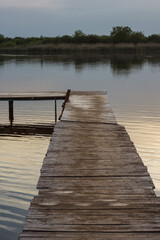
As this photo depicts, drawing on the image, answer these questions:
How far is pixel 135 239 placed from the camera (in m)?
4.29

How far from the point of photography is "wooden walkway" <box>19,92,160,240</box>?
4.51 meters

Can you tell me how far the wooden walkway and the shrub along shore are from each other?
2526 inches

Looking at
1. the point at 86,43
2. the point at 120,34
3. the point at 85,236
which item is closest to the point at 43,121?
the point at 85,236

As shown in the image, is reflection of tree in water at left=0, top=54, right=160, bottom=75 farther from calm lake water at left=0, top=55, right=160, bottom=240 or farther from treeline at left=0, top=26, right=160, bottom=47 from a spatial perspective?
calm lake water at left=0, top=55, right=160, bottom=240

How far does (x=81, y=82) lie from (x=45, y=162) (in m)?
28.3

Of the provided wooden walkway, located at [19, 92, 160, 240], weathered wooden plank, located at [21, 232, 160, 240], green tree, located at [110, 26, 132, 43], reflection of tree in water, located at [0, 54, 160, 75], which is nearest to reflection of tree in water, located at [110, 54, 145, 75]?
reflection of tree in water, located at [0, 54, 160, 75]

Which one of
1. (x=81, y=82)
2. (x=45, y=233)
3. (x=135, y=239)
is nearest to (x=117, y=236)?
(x=135, y=239)

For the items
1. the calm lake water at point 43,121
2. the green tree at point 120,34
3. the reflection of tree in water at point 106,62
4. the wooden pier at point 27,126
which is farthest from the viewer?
the green tree at point 120,34

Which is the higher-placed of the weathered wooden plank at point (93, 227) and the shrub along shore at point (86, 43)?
the shrub along shore at point (86, 43)

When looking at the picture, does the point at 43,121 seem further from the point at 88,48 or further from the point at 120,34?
the point at 120,34

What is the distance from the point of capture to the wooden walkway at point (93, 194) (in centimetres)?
451

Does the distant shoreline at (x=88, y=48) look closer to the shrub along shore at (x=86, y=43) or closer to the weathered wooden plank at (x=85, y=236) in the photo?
the shrub along shore at (x=86, y=43)

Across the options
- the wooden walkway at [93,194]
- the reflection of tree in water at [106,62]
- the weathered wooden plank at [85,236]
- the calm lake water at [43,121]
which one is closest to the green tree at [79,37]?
the reflection of tree in water at [106,62]

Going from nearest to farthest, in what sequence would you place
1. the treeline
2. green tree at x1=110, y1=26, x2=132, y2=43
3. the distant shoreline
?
1. the distant shoreline
2. the treeline
3. green tree at x1=110, y1=26, x2=132, y2=43
